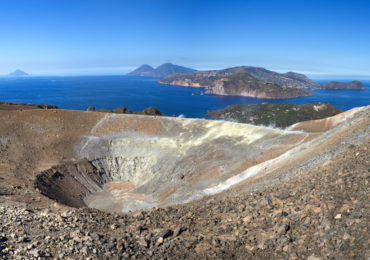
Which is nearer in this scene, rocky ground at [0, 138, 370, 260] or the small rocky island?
rocky ground at [0, 138, 370, 260]

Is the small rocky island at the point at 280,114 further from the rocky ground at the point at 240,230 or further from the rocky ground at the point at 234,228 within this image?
the rocky ground at the point at 240,230

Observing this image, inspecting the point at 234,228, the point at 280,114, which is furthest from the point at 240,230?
the point at 280,114

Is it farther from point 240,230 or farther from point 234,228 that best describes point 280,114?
point 240,230

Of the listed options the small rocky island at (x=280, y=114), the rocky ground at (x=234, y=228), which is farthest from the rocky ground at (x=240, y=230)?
the small rocky island at (x=280, y=114)

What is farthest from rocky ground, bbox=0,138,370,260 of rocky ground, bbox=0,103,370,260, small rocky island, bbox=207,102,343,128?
small rocky island, bbox=207,102,343,128

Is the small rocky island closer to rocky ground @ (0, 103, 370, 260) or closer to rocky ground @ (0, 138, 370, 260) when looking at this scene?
rocky ground @ (0, 103, 370, 260)

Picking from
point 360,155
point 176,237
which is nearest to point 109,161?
point 176,237
